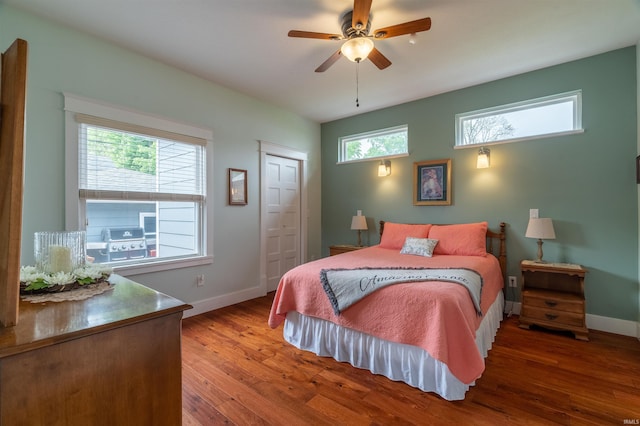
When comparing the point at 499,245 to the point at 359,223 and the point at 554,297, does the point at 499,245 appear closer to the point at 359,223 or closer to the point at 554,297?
the point at 554,297

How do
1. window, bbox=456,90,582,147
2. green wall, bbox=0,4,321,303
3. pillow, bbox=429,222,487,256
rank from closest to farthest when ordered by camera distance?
green wall, bbox=0,4,321,303 < window, bbox=456,90,582,147 < pillow, bbox=429,222,487,256

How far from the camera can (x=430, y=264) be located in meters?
2.81

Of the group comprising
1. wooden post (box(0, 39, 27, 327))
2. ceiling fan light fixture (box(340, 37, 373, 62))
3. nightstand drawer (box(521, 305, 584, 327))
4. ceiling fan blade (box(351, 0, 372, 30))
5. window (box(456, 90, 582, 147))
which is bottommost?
nightstand drawer (box(521, 305, 584, 327))

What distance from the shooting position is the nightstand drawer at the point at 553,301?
2703mm

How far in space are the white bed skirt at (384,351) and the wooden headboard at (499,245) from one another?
0.77m

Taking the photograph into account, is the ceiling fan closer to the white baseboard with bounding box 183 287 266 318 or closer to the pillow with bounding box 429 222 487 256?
the pillow with bounding box 429 222 487 256

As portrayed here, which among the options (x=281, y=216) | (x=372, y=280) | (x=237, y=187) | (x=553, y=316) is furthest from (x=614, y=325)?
(x=237, y=187)

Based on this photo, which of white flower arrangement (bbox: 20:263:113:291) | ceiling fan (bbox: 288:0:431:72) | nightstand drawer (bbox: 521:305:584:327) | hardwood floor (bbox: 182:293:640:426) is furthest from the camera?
nightstand drawer (bbox: 521:305:584:327)

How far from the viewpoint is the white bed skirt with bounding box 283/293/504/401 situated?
6.13 ft

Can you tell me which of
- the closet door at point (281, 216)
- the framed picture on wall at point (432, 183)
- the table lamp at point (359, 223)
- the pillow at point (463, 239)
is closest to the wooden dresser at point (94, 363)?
the pillow at point (463, 239)

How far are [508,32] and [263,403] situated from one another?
11.5 ft

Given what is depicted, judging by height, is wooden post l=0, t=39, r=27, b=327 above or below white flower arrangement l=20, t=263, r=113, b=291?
above

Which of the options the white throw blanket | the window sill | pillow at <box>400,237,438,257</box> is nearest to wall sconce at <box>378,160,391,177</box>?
pillow at <box>400,237,438,257</box>

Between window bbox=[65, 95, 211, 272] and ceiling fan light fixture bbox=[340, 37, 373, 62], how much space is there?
2001mm
